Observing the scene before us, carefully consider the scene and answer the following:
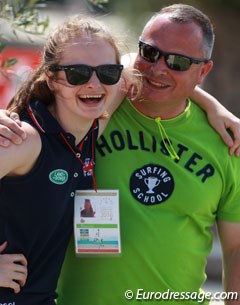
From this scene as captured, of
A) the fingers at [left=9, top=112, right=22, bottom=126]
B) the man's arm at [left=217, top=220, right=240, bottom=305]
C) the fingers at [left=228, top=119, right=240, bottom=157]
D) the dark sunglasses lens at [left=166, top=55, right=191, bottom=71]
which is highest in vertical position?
the fingers at [left=9, top=112, right=22, bottom=126]

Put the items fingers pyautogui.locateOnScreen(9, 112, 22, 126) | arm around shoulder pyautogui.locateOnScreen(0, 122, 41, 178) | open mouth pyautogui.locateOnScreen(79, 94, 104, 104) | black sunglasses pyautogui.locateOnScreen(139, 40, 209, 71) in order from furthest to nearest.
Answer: black sunglasses pyautogui.locateOnScreen(139, 40, 209, 71)
open mouth pyautogui.locateOnScreen(79, 94, 104, 104)
fingers pyautogui.locateOnScreen(9, 112, 22, 126)
arm around shoulder pyautogui.locateOnScreen(0, 122, 41, 178)

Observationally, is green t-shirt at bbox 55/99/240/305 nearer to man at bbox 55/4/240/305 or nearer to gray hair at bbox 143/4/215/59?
man at bbox 55/4/240/305

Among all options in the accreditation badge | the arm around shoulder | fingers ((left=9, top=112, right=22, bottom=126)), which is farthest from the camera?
the accreditation badge

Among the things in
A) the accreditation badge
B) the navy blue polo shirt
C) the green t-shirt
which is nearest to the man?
the green t-shirt

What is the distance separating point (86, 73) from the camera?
3.13m

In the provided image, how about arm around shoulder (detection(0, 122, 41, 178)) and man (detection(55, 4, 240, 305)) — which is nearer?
arm around shoulder (detection(0, 122, 41, 178))

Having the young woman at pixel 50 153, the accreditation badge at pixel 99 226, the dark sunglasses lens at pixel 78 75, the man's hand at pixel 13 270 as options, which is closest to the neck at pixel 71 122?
the young woman at pixel 50 153

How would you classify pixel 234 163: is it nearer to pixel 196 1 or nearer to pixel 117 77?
pixel 117 77

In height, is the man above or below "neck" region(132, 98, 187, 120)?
below

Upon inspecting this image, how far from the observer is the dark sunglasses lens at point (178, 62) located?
12.4 ft

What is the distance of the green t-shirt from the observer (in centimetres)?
363

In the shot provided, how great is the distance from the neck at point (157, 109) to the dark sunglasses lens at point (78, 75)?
0.75 m

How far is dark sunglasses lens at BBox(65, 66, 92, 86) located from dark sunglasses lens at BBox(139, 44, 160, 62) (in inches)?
28.5

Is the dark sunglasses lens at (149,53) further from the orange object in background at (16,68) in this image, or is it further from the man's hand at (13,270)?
the man's hand at (13,270)
